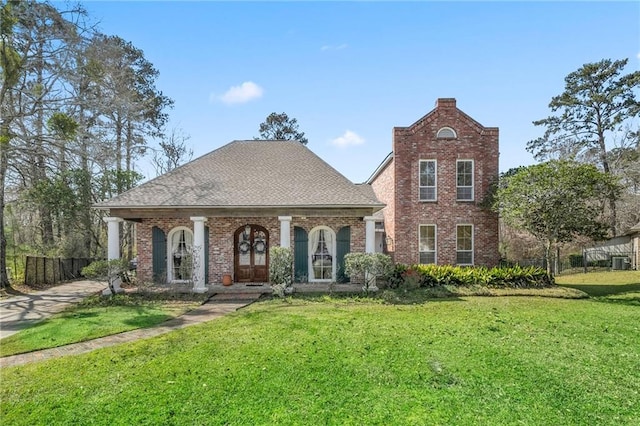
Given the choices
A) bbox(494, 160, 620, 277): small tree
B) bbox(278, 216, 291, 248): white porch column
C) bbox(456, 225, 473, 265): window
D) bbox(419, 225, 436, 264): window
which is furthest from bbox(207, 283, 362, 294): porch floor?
bbox(494, 160, 620, 277): small tree

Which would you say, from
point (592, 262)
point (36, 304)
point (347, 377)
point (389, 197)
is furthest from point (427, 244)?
point (36, 304)

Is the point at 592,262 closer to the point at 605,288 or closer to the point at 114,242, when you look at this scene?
the point at 605,288

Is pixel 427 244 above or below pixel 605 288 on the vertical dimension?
above

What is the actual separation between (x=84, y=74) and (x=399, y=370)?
637 inches

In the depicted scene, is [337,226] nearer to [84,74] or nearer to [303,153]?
[303,153]

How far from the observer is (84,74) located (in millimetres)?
14656

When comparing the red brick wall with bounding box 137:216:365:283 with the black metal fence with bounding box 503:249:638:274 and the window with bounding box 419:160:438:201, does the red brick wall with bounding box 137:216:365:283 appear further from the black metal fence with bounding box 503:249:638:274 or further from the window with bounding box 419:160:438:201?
the black metal fence with bounding box 503:249:638:274

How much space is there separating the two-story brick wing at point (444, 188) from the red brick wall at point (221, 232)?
153 inches

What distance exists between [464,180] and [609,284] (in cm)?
745

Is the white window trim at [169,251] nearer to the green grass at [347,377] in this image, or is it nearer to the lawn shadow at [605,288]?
the green grass at [347,377]

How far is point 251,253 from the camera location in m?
14.8

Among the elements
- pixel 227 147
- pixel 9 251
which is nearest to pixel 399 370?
pixel 227 147

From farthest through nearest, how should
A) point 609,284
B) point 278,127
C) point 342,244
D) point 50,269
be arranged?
point 278,127 → point 50,269 → point 609,284 → point 342,244

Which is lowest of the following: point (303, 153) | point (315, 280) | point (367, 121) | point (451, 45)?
point (315, 280)
